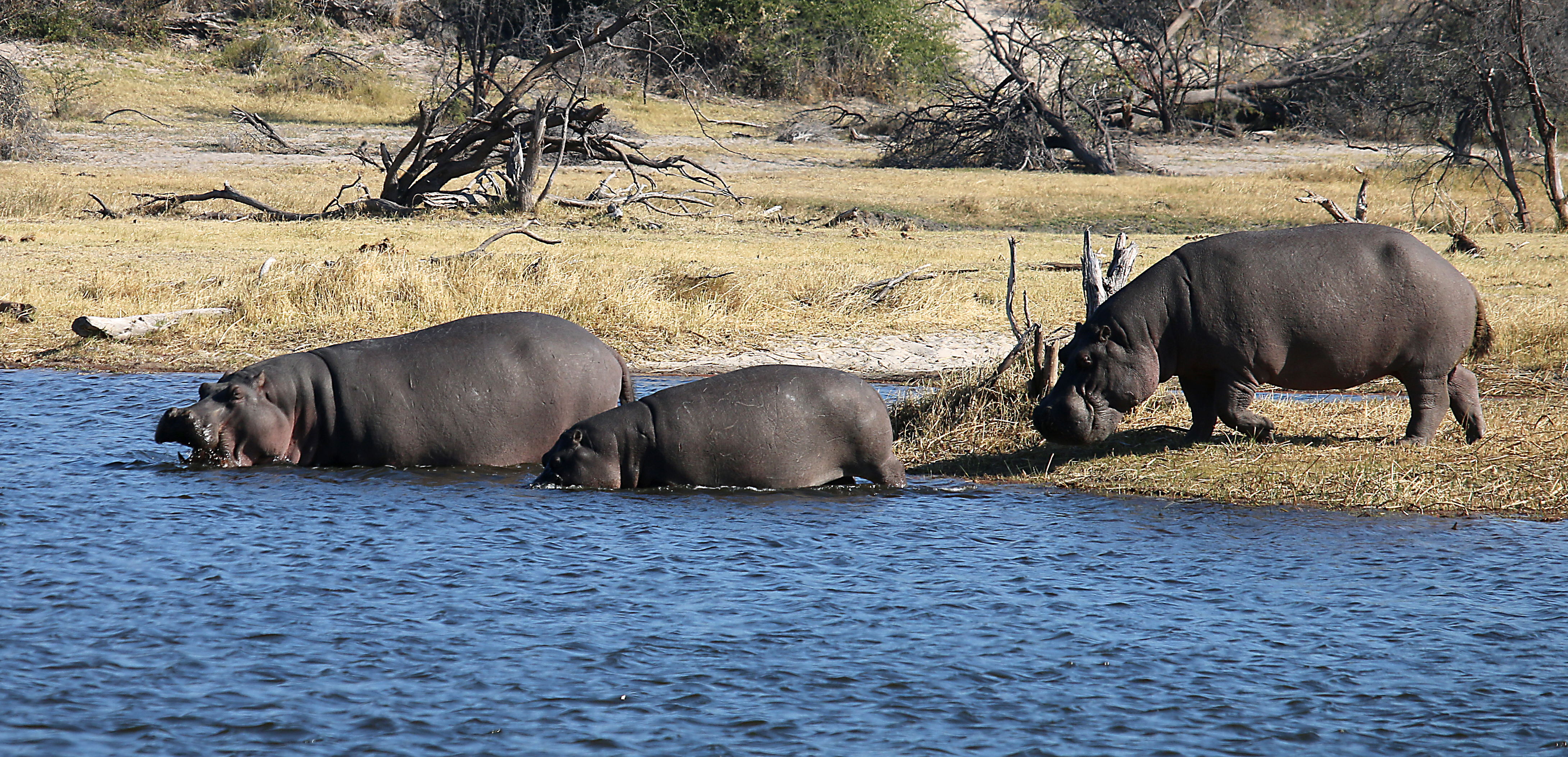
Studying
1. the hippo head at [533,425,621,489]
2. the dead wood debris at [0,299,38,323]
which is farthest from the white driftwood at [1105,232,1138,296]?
the dead wood debris at [0,299,38,323]

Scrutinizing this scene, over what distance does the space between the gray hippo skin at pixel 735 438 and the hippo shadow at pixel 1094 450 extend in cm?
88

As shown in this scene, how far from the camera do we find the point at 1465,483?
718 centimetres

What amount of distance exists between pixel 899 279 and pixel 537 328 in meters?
5.49

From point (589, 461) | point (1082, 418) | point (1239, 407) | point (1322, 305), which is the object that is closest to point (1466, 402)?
point (1322, 305)

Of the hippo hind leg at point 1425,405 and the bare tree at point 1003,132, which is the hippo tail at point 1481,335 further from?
the bare tree at point 1003,132

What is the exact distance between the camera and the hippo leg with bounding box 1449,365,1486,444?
769 centimetres

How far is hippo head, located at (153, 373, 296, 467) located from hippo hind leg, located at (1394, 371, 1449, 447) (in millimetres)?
5745

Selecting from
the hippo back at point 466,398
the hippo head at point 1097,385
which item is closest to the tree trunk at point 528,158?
the hippo back at point 466,398

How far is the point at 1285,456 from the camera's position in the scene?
7.64 m

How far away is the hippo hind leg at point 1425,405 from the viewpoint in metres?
7.52

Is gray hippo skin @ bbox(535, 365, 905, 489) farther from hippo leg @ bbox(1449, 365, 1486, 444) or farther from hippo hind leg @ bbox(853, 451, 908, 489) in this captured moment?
hippo leg @ bbox(1449, 365, 1486, 444)

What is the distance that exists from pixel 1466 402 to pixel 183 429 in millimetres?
6547

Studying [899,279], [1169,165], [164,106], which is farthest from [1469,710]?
[164,106]

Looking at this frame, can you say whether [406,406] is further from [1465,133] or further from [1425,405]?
[1465,133]
